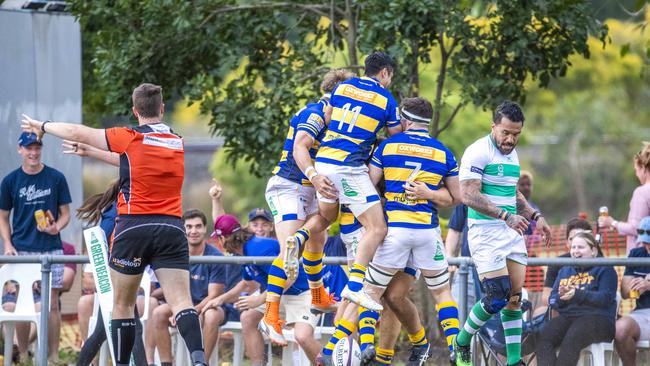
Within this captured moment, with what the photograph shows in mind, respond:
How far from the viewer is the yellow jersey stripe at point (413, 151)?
9.90m

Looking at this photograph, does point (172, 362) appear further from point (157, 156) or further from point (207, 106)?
point (207, 106)

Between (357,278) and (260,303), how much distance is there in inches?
66.0

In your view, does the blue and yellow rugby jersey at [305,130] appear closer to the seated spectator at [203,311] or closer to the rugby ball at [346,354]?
the seated spectator at [203,311]

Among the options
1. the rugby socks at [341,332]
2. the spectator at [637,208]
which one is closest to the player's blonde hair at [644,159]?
the spectator at [637,208]

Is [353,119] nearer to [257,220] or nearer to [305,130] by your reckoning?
[305,130]

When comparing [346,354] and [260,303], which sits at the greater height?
[260,303]

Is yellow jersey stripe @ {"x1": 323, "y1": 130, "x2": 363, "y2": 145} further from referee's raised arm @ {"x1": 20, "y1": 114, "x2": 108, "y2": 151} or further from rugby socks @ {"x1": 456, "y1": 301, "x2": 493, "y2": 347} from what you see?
referee's raised arm @ {"x1": 20, "y1": 114, "x2": 108, "y2": 151}

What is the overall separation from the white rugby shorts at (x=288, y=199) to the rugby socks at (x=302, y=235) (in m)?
0.23

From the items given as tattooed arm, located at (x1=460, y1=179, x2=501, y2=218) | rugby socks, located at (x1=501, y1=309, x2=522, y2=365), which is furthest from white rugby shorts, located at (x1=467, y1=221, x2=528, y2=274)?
rugby socks, located at (x1=501, y1=309, x2=522, y2=365)

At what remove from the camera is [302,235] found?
10266 mm

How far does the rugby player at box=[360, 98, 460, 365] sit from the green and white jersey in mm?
208

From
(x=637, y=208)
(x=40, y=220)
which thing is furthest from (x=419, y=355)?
(x=40, y=220)

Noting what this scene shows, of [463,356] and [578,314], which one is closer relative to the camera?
[463,356]

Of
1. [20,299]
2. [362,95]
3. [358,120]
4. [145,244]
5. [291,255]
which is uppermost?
[362,95]
